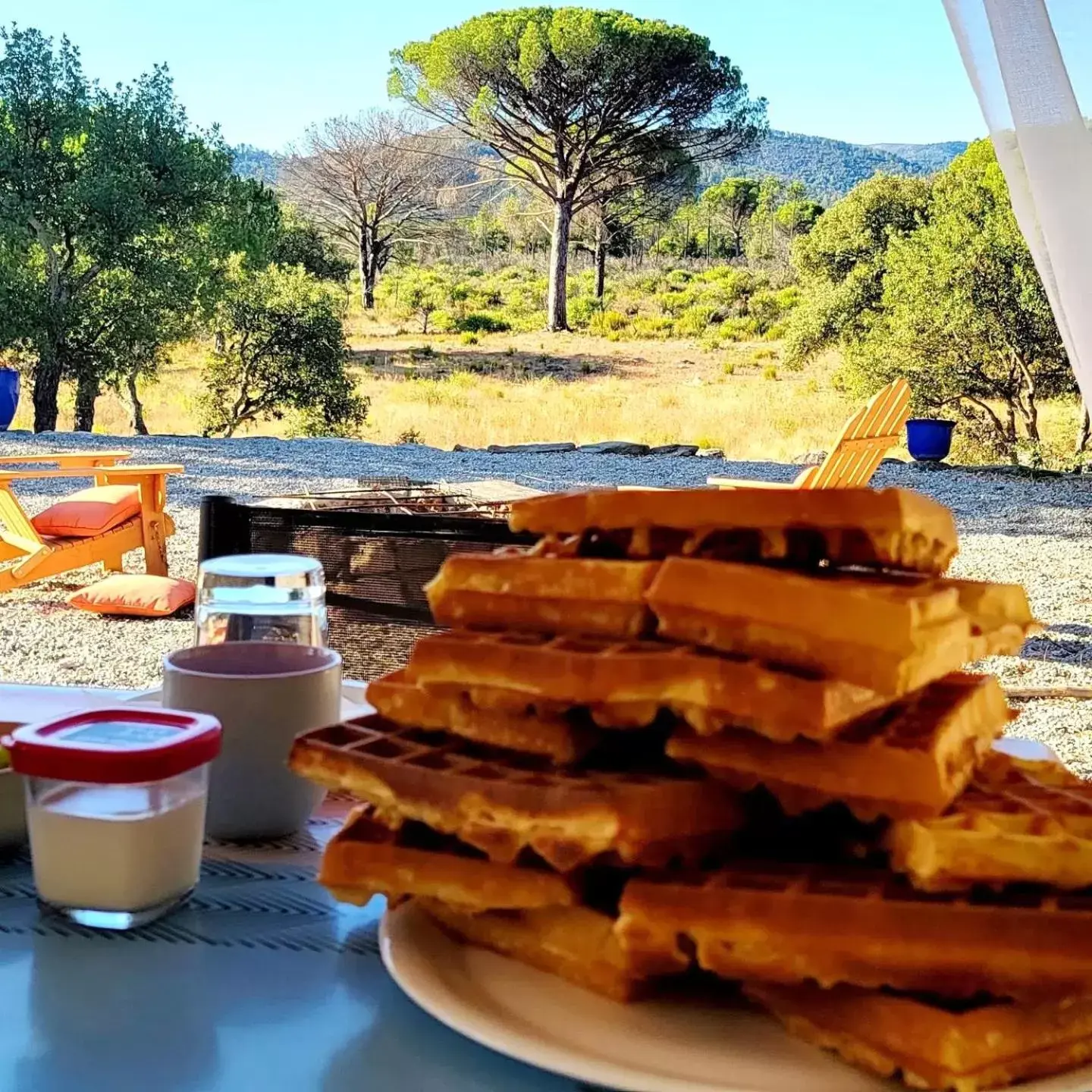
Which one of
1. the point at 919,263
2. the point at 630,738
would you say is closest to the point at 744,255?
the point at 919,263

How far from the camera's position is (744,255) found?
26859mm

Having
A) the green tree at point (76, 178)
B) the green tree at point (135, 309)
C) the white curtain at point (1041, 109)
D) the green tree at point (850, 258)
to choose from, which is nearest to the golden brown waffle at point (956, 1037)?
the white curtain at point (1041, 109)

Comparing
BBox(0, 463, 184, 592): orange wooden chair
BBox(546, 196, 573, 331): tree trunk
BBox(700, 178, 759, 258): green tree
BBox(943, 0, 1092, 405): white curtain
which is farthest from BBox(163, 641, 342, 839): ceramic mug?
BBox(700, 178, 759, 258): green tree

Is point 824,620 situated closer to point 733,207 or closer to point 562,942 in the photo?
point 562,942

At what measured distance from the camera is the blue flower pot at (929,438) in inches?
395

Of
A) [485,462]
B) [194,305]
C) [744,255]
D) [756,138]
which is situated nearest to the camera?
[485,462]

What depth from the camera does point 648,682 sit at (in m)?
0.49

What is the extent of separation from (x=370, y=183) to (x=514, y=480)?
65.9 feet

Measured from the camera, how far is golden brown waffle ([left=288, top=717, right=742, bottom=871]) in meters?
0.48

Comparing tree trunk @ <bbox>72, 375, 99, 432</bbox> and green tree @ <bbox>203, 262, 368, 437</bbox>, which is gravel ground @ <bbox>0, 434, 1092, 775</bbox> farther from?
green tree @ <bbox>203, 262, 368, 437</bbox>

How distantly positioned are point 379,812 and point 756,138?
2250 centimetres

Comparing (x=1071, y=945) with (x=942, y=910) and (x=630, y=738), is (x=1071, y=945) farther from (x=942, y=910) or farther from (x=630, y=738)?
(x=630, y=738)

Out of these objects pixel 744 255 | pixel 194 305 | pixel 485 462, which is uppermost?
pixel 744 255

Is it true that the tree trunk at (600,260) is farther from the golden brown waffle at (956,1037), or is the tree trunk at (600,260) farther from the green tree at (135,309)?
the golden brown waffle at (956,1037)
